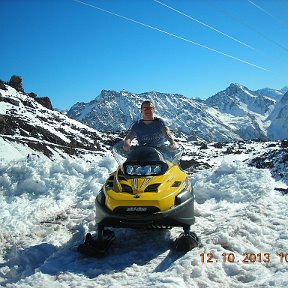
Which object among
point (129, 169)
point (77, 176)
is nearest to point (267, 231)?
point (129, 169)

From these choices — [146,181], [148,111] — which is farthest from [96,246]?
[148,111]

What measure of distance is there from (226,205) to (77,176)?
519cm

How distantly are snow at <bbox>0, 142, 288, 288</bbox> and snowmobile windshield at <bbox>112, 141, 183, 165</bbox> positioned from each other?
1674 millimetres

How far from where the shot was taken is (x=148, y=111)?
963 centimetres

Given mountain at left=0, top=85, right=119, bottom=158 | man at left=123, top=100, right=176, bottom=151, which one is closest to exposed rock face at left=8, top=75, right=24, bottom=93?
mountain at left=0, top=85, right=119, bottom=158

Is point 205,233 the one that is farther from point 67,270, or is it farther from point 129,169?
point 67,270

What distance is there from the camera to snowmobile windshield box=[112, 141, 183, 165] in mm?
8062

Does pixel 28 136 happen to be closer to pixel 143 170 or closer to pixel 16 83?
pixel 143 170

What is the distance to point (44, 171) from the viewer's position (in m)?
12.0

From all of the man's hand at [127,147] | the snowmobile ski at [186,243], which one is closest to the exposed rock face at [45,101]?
the man's hand at [127,147]

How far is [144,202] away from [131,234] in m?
1.76
